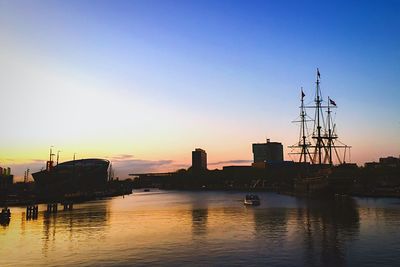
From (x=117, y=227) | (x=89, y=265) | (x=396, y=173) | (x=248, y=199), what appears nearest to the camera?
(x=89, y=265)

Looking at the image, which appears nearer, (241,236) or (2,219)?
(241,236)

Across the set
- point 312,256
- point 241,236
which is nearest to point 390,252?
point 312,256

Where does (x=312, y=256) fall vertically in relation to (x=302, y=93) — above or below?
below

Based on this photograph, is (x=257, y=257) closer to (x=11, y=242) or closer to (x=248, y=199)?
(x=11, y=242)

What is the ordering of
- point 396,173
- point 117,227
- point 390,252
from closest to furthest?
point 390,252 < point 117,227 < point 396,173

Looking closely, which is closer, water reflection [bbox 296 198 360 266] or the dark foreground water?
water reflection [bbox 296 198 360 266]

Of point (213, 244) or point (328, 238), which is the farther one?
point (328, 238)

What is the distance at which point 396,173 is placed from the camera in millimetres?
175375

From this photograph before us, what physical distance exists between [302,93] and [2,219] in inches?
5582

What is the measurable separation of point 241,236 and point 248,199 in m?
66.2

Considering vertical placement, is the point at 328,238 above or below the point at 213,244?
above

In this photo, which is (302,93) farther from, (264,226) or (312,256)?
(312,256)

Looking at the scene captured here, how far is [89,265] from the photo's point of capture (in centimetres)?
3256

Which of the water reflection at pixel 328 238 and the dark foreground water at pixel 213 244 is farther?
the dark foreground water at pixel 213 244
